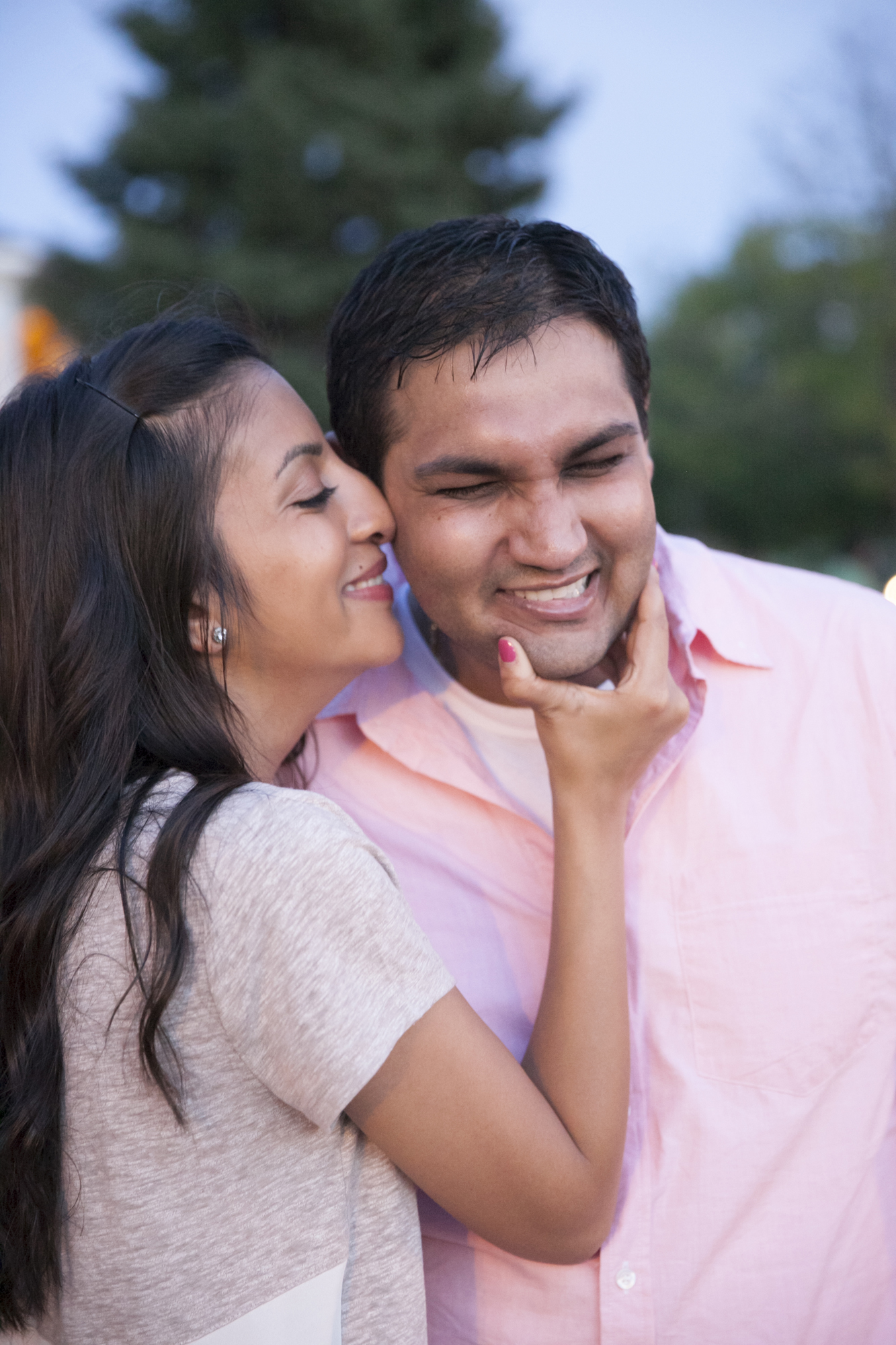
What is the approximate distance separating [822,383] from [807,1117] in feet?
105

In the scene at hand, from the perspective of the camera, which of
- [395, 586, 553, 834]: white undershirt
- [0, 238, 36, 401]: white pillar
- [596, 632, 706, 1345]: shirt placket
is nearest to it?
[596, 632, 706, 1345]: shirt placket

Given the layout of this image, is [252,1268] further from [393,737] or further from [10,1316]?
[393,737]

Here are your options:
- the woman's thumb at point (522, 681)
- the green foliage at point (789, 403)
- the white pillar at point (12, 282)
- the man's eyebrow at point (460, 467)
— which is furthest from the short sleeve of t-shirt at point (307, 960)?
the green foliage at point (789, 403)

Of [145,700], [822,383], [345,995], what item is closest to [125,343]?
[145,700]

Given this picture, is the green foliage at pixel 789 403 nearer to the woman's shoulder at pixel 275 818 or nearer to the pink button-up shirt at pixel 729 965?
the pink button-up shirt at pixel 729 965

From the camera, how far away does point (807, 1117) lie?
2.05 m

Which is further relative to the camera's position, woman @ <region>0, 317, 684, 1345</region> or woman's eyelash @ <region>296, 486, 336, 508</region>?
woman's eyelash @ <region>296, 486, 336, 508</region>

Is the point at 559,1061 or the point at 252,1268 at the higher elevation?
the point at 559,1061

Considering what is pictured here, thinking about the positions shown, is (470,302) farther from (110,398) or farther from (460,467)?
(110,398)

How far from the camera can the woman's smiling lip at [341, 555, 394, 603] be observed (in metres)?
2.33

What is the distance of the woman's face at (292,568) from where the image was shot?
83.5 inches

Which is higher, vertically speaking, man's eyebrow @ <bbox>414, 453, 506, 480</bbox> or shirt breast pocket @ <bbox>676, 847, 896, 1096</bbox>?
man's eyebrow @ <bbox>414, 453, 506, 480</bbox>

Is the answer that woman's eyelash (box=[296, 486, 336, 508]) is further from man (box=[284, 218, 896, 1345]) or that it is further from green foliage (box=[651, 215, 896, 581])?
green foliage (box=[651, 215, 896, 581])

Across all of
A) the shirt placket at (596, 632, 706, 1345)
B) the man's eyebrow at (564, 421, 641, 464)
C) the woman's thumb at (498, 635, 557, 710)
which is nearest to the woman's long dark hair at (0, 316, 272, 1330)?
the woman's thumb at (498, 635, 557, 710)
